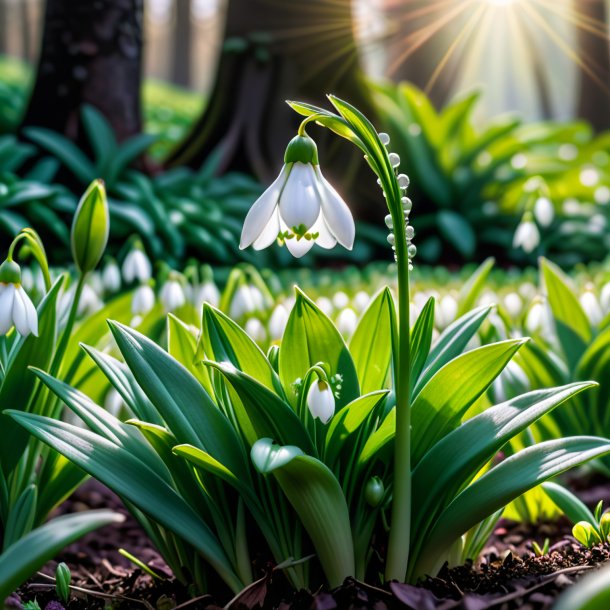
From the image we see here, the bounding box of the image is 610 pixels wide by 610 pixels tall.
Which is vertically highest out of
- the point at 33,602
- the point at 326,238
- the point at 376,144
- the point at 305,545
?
the point at 376,144

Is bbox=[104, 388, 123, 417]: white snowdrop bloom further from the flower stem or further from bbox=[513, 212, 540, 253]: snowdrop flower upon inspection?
bbox=[513, 212, 540, 253]: snowdrop flower

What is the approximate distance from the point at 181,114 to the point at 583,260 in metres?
7.24

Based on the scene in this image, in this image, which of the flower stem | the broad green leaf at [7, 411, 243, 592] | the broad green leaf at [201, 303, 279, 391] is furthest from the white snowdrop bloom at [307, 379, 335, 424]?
the broad green leaf at [7, 411, 243, 592]

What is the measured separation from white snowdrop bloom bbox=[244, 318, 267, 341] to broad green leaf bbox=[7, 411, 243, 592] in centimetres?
134

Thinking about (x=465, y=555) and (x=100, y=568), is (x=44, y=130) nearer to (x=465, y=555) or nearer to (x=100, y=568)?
(x=100, y=568)

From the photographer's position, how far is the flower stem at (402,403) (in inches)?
61.6

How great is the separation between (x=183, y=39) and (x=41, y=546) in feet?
65.8

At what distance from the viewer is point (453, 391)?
1716 mm

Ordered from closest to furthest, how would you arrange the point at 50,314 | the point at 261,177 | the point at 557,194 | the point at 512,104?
the point at 50,314
the point at 261,177
the point at 557,194
the point at 512,104

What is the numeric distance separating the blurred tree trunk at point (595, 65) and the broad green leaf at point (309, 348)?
11.1 m

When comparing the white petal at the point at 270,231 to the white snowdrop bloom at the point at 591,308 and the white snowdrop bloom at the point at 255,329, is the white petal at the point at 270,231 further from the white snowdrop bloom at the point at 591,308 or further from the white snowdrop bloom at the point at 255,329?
the white snowdrop bloom at the point at 591,308

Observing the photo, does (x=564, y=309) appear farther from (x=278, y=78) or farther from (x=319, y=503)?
(x=278, y=78)

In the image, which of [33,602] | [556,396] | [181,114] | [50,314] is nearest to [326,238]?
[556,396]

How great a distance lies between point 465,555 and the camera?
75.2 inches
